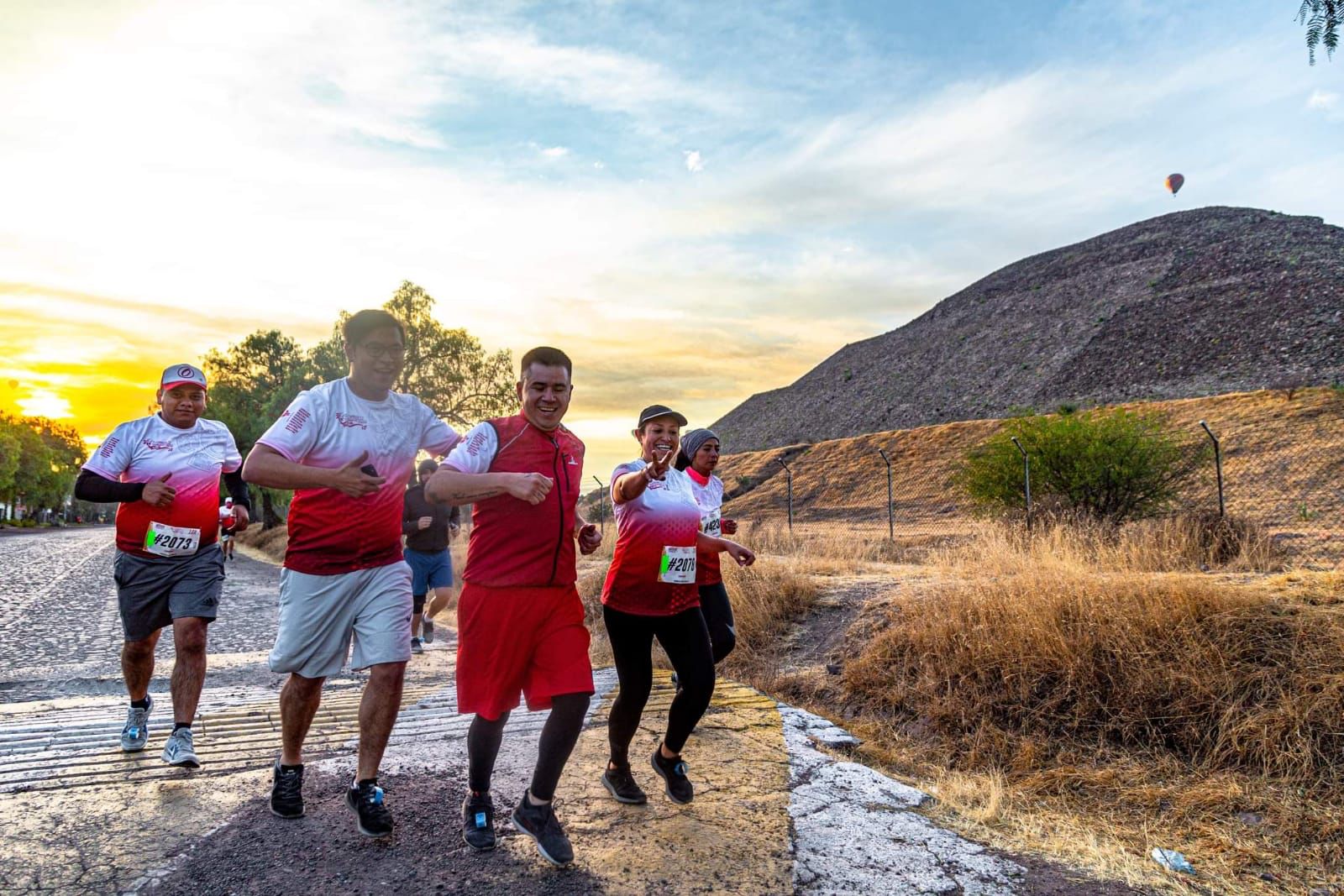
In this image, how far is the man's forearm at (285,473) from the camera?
12.1 feet

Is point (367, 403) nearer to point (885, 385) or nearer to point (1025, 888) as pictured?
point (1025, 888)

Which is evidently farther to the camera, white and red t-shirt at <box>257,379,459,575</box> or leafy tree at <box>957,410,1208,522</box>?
leafy tree at <box>957,410,1208,522</box>

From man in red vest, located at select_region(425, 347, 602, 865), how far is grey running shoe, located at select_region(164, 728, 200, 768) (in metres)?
1.87

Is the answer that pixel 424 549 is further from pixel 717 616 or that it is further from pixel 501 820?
pixel 501 820

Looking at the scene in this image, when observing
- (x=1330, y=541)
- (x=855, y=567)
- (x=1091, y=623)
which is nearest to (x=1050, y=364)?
(x=1330, y=541)

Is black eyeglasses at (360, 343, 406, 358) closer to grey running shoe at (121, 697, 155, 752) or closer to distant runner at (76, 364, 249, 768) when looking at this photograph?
distant runner at (76, 364, 249, 768)

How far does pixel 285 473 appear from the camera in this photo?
3.69m

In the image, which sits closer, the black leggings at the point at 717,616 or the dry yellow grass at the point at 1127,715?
the dry yellow grass at the point at 1127,715

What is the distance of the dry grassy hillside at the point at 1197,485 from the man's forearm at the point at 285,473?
14.2 metres

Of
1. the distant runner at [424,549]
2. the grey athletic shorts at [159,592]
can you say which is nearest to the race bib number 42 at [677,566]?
the grey athletic shorts at [159,592]

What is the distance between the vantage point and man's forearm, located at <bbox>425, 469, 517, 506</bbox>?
3465mm

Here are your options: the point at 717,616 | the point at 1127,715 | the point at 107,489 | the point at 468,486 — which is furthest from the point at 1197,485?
the point at 107,489

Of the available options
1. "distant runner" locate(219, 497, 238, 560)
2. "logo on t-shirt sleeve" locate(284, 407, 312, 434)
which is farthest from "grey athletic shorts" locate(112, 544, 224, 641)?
Answer: "logo on t-shirt sleeve" locate(284, 407, 312, 434)

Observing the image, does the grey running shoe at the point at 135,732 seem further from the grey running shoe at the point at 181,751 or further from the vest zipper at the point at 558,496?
the vest zipper at the point at 558,496
